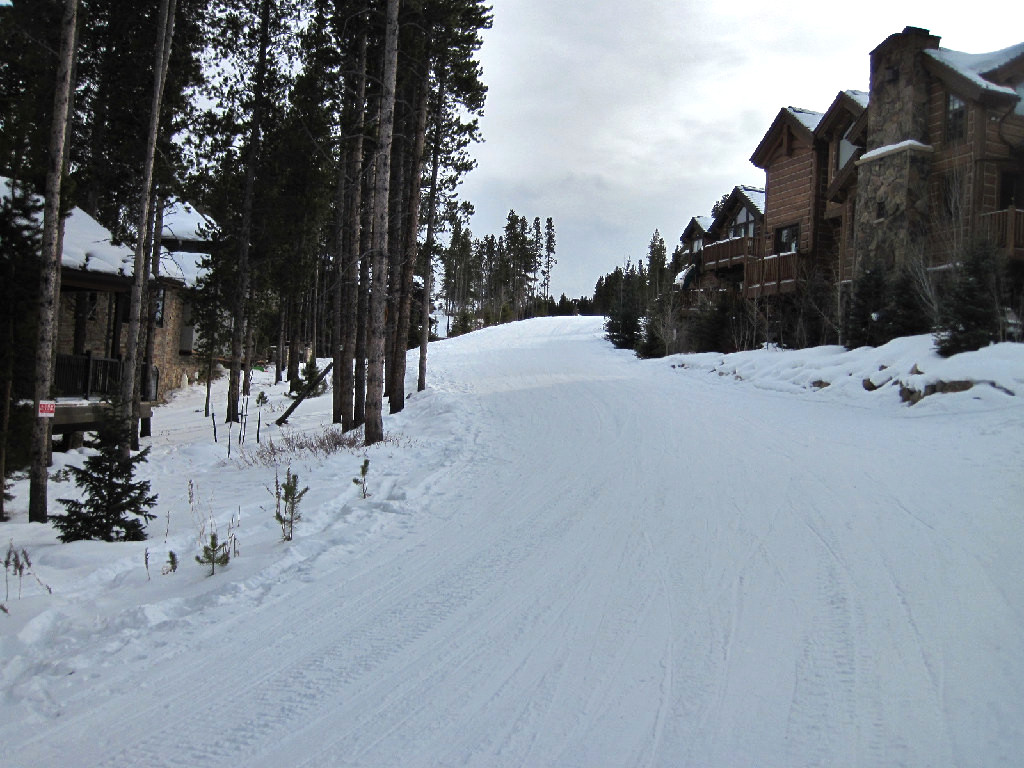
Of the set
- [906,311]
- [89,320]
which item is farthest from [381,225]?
[89,320]

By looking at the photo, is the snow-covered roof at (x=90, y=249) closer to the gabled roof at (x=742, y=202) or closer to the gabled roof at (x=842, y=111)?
the gabled roof at (x=842, y=111)

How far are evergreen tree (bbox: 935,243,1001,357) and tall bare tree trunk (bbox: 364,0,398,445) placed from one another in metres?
10.3

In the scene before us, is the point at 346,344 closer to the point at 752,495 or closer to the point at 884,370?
the point at 752,495

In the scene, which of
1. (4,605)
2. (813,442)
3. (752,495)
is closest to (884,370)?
(813,442)

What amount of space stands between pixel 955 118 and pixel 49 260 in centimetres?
2249

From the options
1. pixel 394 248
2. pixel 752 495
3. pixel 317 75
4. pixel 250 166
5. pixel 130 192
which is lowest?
pixel 752 495

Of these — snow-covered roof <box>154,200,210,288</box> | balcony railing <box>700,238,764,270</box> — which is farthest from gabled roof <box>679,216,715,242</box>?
snow-covered roof <box>154,200,210,288</box>

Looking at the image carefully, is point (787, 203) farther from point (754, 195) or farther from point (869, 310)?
point (869, 310)

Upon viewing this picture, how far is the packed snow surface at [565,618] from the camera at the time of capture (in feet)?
10.2

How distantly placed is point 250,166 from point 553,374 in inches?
456

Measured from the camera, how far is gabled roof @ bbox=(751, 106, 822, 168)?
26281 mm

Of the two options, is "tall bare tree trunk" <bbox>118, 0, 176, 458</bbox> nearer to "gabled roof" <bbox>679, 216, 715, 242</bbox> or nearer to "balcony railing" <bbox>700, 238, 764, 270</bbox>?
"balcony railing" <bbox>700, 238, 764, 270</bbox>

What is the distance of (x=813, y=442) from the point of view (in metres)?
9.94

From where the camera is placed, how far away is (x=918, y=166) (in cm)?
1923
